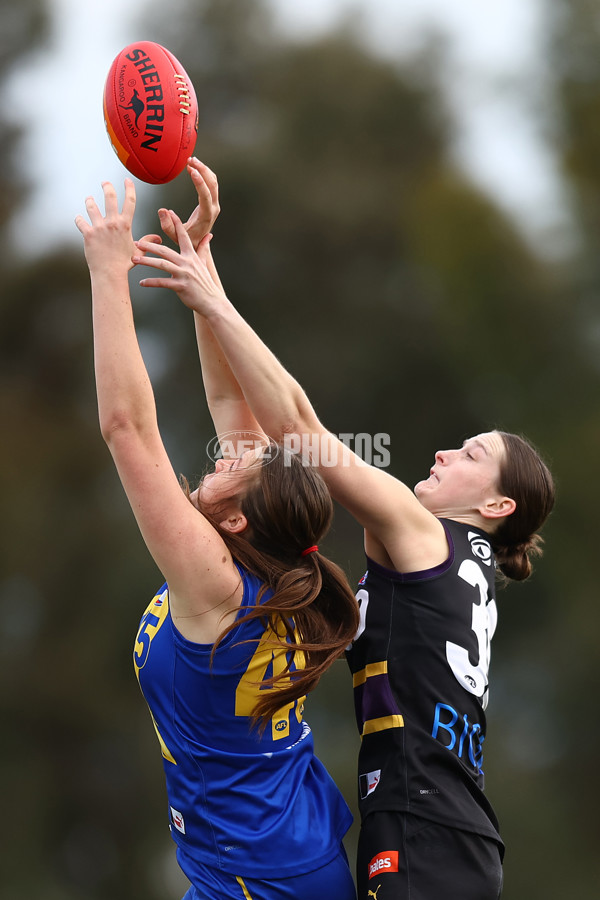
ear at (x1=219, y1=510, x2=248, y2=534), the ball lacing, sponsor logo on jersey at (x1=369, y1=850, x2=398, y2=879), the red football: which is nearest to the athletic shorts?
sponsor logo on jersey at (x1=369, y1=850, x2=398, y2=879)

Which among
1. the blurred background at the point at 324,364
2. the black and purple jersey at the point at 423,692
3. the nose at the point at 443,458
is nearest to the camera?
the black and purple jersey at the point at 423,692

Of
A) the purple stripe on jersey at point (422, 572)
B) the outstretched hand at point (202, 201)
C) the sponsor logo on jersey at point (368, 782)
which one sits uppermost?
the outstretched hand at point (202, 201)

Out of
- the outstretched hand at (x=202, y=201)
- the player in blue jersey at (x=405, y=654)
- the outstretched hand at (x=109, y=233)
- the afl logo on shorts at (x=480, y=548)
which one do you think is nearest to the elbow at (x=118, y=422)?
the outstretched hand at (x=109, y=233)

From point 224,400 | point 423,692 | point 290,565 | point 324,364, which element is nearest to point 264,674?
point 290,565

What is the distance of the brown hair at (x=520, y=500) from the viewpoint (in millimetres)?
3354

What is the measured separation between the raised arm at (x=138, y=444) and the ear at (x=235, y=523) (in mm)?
178

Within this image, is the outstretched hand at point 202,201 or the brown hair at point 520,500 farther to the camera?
the brown hair at point 520,500

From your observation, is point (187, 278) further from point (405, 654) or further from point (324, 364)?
point (324, 364)

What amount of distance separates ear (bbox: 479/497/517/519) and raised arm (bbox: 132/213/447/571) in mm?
369

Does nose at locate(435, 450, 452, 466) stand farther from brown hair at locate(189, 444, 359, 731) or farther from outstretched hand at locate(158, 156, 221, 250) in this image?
outstretched hand at locate(158, 156, 221, 250)

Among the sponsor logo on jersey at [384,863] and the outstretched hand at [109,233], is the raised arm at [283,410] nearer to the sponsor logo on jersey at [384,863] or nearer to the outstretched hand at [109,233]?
the outstretched hand at [109,233]

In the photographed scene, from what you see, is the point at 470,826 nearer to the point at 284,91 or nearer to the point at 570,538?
the point at 570,538

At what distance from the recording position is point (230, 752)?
108 inches

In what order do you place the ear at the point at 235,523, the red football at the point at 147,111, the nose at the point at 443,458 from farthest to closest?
the nose at the point at 443,458 < the red football at the point at 147,111 < the ear at the point at 235,523
